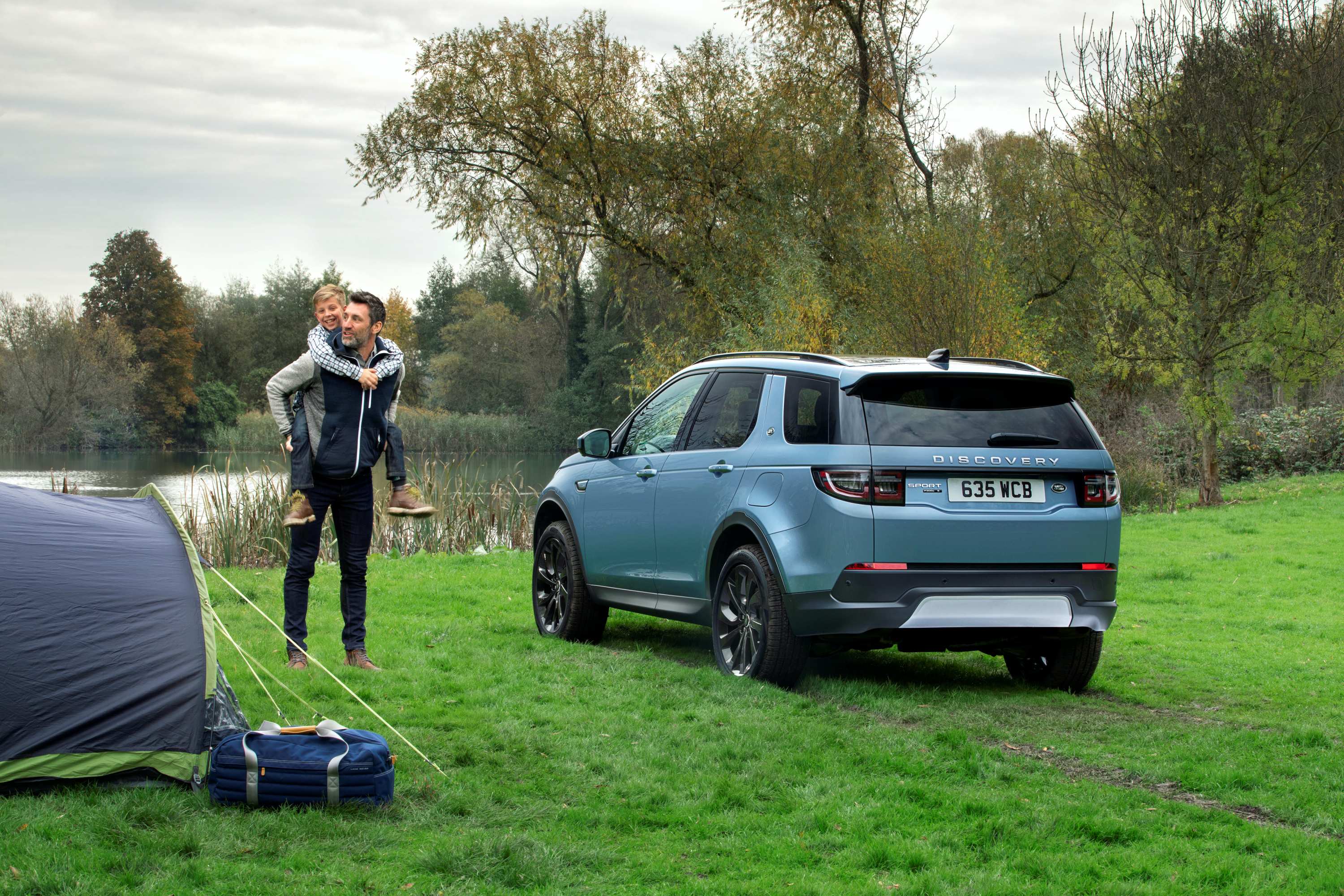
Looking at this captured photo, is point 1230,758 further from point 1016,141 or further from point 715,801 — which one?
point 1016,141

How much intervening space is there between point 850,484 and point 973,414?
80cm

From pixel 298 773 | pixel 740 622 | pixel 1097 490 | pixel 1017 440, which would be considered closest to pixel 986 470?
pixel 1017 440

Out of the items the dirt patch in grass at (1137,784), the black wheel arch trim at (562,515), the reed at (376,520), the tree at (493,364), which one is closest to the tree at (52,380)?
the tree at (493,364)

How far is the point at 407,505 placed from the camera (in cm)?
673

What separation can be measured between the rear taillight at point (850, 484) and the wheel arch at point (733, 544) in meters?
0.51

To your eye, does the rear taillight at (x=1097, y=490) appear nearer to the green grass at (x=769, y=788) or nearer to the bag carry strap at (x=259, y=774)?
the green grass at (x=769, y=788)

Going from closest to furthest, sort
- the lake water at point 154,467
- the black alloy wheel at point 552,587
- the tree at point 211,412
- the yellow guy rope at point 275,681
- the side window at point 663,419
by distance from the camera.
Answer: the yellow guy rope at point 275,681, the side window at point 663,419, the black alloy wheel at point 552,587, the lake water at point 154,467, the tree at point 211,412

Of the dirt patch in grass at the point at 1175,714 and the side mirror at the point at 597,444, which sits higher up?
the side mirror at the point at 597,444

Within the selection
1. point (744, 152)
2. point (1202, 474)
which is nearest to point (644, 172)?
point (744, 152)

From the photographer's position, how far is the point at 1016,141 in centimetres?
3750

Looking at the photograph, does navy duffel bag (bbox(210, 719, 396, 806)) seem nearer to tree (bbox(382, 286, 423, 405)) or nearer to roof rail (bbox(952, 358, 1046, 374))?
roof rail (bbox(952, 358, 1046, 374))

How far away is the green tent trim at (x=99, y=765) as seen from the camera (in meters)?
4.45

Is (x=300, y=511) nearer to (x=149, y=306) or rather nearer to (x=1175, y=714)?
(x=1175, y=714)

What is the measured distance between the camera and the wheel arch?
Answer: 21.0ft
